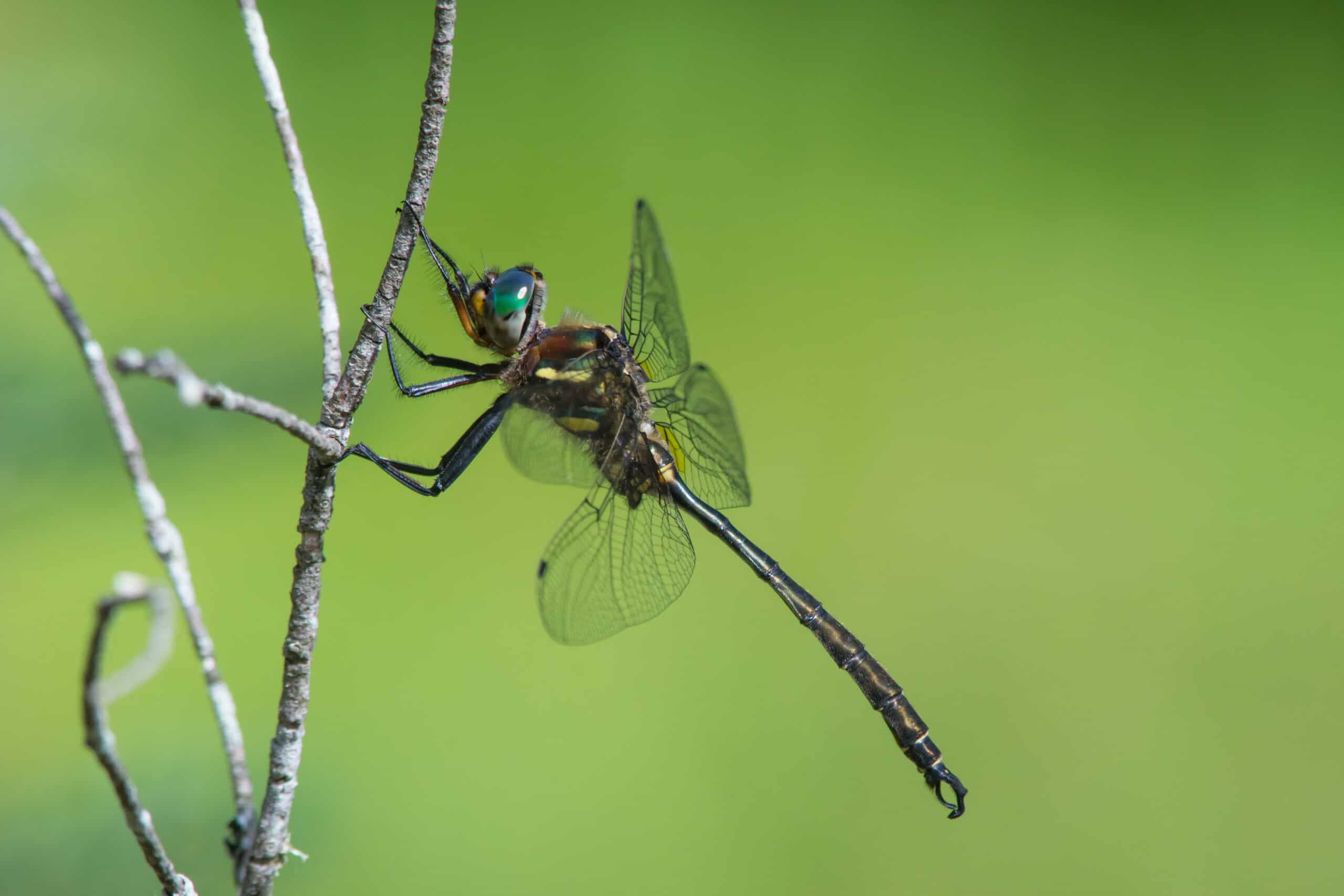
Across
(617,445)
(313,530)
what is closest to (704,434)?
(617,445)

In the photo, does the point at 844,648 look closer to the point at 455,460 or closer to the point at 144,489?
the point at 455,460

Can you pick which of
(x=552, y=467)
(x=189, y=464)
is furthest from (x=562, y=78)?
(x=552, y=467)

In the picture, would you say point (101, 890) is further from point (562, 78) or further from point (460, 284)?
point (562, 78)

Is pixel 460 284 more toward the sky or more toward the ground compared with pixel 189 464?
more toward the ground

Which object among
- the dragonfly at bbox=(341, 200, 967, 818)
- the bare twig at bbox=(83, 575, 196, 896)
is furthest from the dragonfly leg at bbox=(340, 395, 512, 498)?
the bare twig at bbox=(83, 575, 196, 896)

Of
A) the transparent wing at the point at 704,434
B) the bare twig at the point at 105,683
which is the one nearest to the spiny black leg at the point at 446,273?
the transparent wing at the point at 704,434

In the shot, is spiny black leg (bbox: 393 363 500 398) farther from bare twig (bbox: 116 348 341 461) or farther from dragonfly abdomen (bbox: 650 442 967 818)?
bare twig (bbox: 116 348 341 461)
